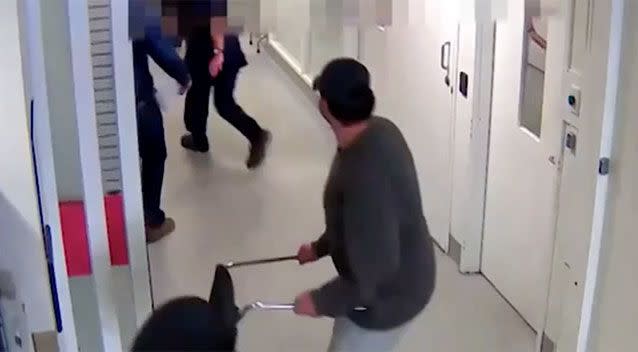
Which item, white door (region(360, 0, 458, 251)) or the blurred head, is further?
white door (region(360, 0, 458, 251))

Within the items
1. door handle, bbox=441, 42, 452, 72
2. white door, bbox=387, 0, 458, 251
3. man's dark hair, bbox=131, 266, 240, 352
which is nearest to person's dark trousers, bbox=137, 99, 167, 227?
man's dark hair, bbox=131, 266, 240, 352

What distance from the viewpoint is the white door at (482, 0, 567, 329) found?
2346 millimetres

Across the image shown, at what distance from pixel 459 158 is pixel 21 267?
1109 mm

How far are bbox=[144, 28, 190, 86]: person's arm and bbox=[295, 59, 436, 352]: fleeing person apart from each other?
288 mm

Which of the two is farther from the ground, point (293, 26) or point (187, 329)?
point (293, 26)

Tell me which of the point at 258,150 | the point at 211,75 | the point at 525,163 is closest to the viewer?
the point at 211,75

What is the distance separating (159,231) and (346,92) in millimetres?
505

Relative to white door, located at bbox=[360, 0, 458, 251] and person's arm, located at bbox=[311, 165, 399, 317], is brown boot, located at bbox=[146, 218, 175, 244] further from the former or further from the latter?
white door, located at bbox=[360, 0, 458, 251]

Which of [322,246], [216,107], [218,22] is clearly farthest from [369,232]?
[218,22]

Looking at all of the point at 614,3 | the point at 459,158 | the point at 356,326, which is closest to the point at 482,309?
the point at 459,158

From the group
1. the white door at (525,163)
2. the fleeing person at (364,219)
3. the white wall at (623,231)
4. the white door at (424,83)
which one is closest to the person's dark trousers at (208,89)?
the fleeing person at (364,219)

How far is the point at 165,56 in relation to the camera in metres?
1.93

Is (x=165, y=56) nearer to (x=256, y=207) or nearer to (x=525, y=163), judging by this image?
(x=256, y=207)

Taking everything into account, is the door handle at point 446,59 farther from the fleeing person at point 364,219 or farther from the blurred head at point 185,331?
the blurred head at point 185,331
